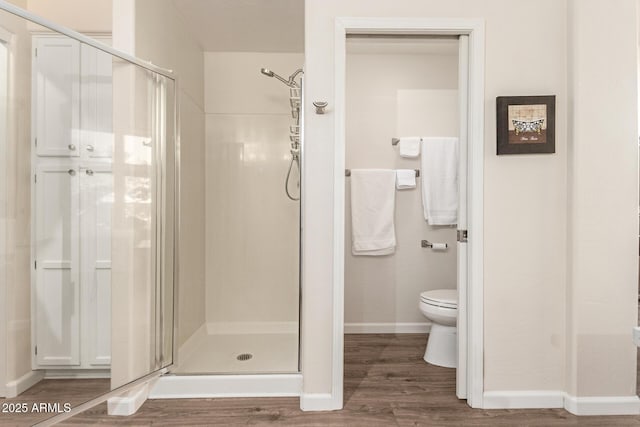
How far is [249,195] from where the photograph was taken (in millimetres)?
3389

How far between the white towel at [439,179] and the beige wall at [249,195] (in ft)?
3.94

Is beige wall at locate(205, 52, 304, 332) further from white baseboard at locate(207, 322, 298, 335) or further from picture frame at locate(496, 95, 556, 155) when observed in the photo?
picture frame at locate(496, 95, 556, 155)

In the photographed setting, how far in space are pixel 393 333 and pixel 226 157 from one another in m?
2.21

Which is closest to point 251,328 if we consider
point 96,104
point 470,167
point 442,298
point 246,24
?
point 442,298

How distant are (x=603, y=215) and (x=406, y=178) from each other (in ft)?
4.98

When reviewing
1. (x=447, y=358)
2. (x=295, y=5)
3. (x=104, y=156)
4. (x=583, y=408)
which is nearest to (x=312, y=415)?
(x=447, y=358)

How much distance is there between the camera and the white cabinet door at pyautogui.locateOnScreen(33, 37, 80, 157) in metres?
1.68

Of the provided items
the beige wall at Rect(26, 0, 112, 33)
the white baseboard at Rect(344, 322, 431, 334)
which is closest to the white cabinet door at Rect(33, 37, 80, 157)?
the beige wall at Rect(26, 0, 112, 33)

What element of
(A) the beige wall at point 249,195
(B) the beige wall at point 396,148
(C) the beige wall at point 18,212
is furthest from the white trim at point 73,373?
(B) the beige wall at point 396,148

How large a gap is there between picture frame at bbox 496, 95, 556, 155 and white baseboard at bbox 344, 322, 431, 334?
6.29 feet

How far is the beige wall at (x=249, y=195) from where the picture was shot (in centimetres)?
333

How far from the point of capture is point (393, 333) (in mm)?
3340

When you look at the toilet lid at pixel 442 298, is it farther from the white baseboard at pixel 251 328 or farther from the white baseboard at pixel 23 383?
the white baseboard at pixel 23 383

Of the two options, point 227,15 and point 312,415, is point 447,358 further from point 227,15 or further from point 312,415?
point 227,15
